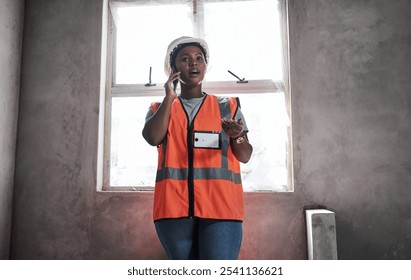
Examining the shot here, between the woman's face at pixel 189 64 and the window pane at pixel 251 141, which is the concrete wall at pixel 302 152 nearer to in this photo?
the window pane at pixel 251 141

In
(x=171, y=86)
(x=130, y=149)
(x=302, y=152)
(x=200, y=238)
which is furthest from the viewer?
(x=130, y=149)

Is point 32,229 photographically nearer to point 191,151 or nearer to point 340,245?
point 191,151

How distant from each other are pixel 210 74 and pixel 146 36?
62cm

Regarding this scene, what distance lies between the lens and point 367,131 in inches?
92.8

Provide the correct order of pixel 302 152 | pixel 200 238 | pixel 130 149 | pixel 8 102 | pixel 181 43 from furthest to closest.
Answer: pixel 130 149 → pixel 8 102 → pixel 302 152 → pixel 181 43 → pixel 200 238

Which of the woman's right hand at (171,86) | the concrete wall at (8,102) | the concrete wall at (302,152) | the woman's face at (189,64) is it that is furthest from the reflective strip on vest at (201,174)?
the concrete wall at (8,102)

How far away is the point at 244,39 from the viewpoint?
263cm

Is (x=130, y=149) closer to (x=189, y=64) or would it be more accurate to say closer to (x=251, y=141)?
(x=251, y=141)

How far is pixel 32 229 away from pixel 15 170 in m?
0.48

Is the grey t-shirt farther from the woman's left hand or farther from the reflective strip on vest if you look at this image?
the reflective strip on vest

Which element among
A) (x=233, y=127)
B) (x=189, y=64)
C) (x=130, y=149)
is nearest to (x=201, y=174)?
(x=233, y=127)

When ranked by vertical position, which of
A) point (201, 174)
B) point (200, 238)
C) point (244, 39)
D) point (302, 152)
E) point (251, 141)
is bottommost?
point (200, 238)

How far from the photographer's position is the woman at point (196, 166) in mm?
1497

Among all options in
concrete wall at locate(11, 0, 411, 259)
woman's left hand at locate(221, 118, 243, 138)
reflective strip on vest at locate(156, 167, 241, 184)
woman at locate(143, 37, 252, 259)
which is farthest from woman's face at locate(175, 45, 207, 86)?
concrete wall at locate(11, 0, 411, 259)
